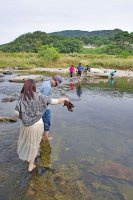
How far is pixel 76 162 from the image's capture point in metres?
7.78

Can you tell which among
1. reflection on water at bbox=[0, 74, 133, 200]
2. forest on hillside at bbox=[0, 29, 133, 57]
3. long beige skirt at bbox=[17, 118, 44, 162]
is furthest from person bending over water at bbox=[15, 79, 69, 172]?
forest on hillside at bbox=[0, 29, 133, 57]

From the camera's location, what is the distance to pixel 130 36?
9756cm

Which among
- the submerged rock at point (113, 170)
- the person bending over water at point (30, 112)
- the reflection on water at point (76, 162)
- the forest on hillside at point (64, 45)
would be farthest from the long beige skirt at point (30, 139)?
the forest on hillside at point (64, 45)

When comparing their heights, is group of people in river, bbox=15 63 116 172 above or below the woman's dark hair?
below

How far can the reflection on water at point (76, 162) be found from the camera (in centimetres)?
625

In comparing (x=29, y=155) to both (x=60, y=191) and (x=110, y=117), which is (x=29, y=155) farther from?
(x=110, y=117)

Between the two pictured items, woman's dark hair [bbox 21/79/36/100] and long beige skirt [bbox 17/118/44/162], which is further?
long beige skirt [bbox 17/118/44/162]

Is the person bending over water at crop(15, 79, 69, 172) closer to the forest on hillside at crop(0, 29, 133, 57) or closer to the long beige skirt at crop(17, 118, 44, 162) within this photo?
the long beige skirt at crop(17, 118, 44, 162)

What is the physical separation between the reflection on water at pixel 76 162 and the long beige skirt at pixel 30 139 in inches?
22.8

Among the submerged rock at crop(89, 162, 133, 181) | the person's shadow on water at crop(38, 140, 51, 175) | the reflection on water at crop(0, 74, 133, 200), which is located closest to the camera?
the reflection on water at crop(0, 74, 133, 200)

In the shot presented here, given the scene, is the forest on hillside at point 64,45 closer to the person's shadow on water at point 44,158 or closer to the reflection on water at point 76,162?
the reflection on water at point 76,162

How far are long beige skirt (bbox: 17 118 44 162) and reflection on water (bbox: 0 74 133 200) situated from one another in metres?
0.58

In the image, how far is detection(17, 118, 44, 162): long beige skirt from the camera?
6.33 metres

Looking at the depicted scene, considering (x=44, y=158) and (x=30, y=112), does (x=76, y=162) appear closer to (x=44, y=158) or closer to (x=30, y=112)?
(x=44, y=158)
